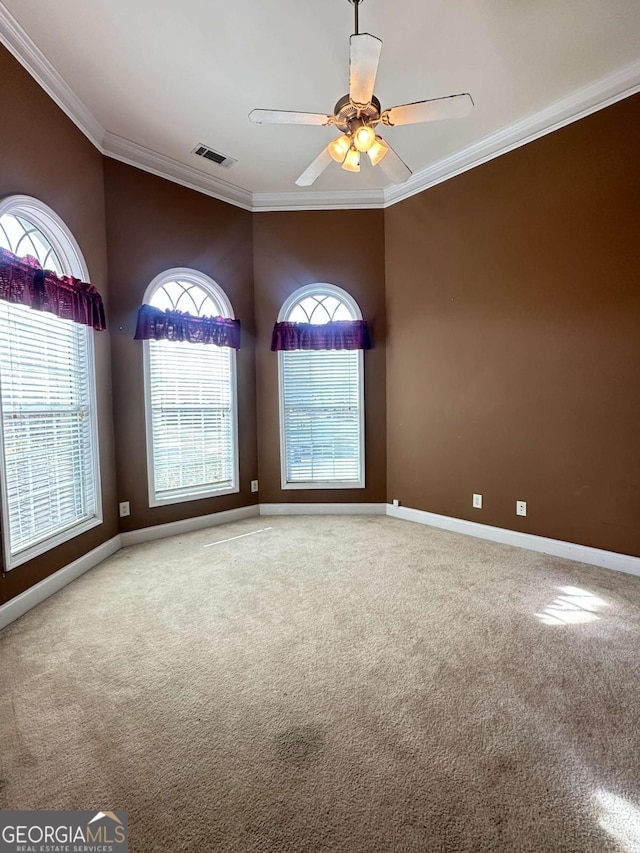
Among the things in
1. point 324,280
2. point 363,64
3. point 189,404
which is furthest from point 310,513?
point 363,64

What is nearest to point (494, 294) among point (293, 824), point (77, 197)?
point (77, 197)

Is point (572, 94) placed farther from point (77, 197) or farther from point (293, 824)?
point (293, 824)

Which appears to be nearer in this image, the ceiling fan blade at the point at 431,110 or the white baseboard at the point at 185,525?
the ceiling fan blade at the point at 431,110

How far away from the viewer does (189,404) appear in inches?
163

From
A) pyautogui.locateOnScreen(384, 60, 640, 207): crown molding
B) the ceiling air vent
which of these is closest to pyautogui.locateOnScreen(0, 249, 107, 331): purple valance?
the ceiling air vent

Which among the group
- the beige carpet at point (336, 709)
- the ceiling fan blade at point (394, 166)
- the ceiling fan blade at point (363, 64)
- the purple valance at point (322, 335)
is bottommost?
the beige carpet at point (336, 709)

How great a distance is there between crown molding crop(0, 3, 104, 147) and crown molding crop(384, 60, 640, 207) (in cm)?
280

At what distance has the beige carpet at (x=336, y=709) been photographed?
1.25 m

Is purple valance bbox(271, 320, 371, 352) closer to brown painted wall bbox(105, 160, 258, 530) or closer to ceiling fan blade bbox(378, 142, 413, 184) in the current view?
brown painted wall bbox(105, 160, 258, 530)

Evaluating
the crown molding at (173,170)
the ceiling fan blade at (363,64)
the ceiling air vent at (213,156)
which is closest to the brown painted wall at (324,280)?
the crown molding at (173,170)

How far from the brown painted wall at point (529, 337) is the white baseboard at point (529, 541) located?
0.06 metres

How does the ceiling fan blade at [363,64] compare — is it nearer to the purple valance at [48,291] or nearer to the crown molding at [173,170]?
the purple valance at [48,291]

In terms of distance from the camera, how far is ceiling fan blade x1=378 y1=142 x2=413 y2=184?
252 cm

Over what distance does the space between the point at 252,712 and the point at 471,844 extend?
2.92 ft
